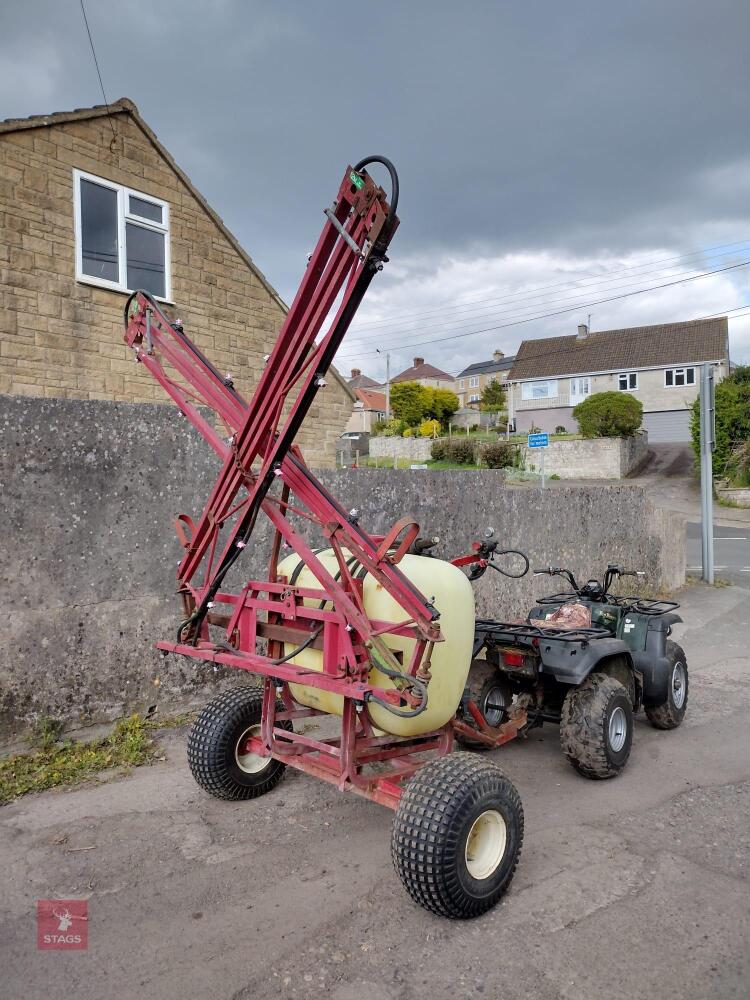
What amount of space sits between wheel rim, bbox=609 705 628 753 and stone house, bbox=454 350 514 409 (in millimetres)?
88489

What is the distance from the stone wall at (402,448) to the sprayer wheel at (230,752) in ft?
112

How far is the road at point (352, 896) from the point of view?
2.67m

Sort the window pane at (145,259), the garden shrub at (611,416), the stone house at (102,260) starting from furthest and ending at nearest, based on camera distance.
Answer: the garden shrub at (611,416) → the window pane at (145,259) → the stone house at (102,260)

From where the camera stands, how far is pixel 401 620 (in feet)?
11.0

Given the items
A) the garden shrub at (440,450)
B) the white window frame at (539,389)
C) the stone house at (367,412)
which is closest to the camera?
the garden shrub at (440,450)

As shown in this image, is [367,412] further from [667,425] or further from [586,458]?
[586,458]

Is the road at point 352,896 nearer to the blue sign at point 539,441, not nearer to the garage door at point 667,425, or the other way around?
the blue sign at point 539,441

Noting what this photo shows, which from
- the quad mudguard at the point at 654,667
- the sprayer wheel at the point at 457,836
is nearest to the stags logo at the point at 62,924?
the sprayer wheel at the point at 457,836

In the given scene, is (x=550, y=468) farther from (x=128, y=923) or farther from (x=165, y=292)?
(x=128, y=923)

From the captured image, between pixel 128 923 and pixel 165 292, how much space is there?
8285 mm

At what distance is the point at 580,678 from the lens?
4.46 m

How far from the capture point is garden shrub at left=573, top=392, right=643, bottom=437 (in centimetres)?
3541

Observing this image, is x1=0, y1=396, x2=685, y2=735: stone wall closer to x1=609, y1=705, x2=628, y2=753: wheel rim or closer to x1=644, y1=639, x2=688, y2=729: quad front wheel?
x1=609, y1=705, x2=628, y2=753: wheel rim

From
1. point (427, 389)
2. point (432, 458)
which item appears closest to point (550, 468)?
point (432, 458)
